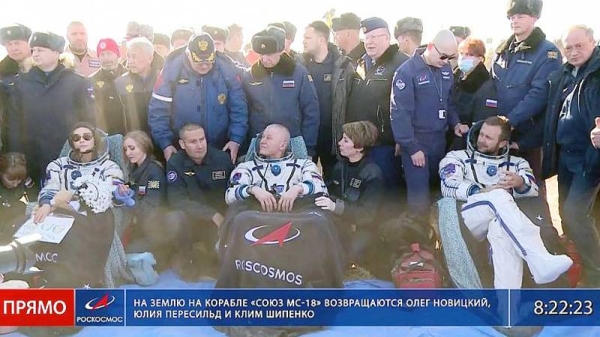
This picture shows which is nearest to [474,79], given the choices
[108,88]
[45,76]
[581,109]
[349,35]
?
[581,109]

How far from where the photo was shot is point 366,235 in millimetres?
2951

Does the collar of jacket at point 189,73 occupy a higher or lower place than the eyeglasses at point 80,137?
higher

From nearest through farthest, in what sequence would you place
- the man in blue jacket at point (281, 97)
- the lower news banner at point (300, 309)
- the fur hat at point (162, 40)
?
the lower news banner at point (300, 309), the man in blue jacket at point (281, 97), the fur hat at point (162, 40)

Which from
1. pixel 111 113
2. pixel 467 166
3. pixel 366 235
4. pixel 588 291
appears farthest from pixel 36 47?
pixel 588 291

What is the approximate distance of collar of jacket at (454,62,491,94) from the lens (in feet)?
10.4

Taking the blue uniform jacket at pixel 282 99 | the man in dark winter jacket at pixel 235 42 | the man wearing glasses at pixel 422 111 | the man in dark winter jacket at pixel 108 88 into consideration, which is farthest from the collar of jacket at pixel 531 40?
the man in dark winter jacket at pixel 108 88

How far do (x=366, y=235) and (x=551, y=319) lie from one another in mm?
813

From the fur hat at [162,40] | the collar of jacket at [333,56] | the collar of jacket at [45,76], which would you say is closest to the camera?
the collar of jacket at [45,76]

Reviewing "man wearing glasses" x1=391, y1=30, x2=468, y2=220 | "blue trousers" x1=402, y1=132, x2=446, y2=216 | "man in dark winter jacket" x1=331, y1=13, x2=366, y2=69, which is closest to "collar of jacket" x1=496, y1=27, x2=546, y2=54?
"man wearing glasses" x1=391, y1=30, x2=468, y2=220

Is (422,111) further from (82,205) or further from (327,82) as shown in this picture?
(82,205)

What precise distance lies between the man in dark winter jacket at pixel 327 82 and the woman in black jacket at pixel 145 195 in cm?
74

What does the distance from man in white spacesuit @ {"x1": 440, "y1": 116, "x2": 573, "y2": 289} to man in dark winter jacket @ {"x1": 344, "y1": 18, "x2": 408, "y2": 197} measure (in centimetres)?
34

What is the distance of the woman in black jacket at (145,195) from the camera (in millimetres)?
2902

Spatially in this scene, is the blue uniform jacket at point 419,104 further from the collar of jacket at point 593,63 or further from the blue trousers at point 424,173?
the collar of jacket at point 593,63
